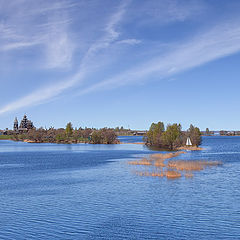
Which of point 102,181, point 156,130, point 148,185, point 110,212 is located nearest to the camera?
point 110,212

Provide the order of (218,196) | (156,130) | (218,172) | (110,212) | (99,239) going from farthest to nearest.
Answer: (156,130)
(218,172)
(218,196)
(110,212)
(99,239)

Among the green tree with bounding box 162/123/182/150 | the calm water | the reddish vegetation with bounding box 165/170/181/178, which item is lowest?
the calm water

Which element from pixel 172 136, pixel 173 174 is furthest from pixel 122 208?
pixel 172 136

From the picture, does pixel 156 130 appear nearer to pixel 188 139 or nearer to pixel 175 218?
pixel 188 139

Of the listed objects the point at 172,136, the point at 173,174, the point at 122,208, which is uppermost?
the point at 172,136

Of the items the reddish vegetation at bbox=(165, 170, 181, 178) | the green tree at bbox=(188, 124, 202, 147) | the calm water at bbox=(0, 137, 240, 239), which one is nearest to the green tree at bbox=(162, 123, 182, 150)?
the green tree at bbox=(188, 124, 202, 147)

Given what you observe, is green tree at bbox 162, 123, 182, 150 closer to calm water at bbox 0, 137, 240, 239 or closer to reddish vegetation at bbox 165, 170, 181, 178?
reddish vegetation at bbox 165, 170, 181, 178

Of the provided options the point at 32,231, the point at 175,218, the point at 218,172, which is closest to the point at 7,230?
the point at 32,231

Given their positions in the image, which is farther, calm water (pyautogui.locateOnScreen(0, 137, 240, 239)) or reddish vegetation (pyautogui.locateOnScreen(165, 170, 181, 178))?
reddish vegetation (pyautogui.locateOnScreen(165, 170, 181, 178))

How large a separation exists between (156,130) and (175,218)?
16345cm

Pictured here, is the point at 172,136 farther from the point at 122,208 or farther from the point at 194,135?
the point at 122,208

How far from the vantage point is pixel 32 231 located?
3052 cm

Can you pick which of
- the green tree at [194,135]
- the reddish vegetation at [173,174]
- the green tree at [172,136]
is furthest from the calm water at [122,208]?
the green tree at [194,135]

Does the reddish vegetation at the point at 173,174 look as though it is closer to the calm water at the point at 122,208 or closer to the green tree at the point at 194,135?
the calm water at the point at 122,208
